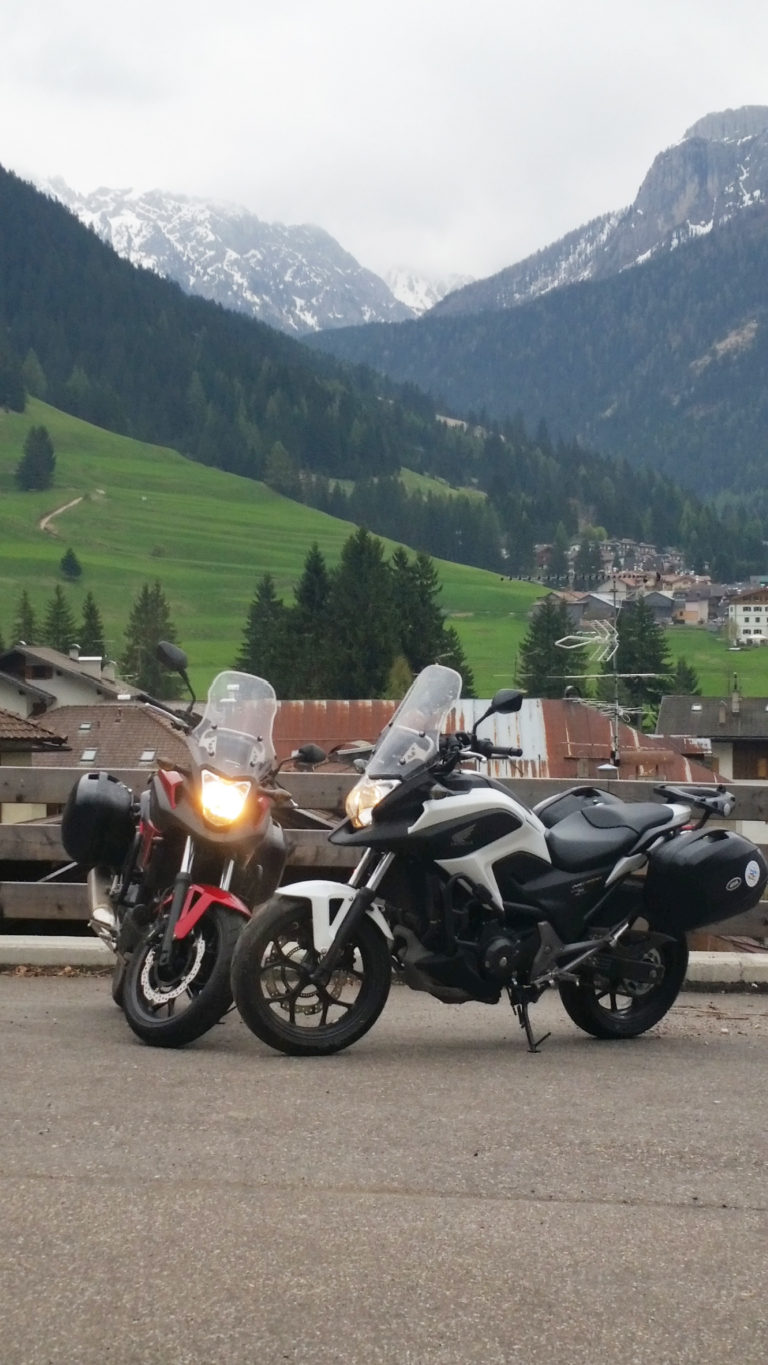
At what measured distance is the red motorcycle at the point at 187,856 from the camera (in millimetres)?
5703

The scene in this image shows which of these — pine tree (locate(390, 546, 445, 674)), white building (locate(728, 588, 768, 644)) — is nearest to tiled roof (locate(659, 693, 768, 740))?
pine tree (locate(390, 546, 445, 674))

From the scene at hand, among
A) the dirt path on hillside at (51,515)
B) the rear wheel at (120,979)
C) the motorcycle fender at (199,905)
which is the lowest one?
the rear wheel at (120,979)

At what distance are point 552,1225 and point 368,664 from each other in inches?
3695

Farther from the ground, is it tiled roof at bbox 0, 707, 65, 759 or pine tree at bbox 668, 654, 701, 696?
pine tree at bbox 668, 654, 701, 696

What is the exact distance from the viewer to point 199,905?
571 cm

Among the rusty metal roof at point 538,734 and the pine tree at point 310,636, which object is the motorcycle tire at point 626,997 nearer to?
the rusty metal roof at point 538,734

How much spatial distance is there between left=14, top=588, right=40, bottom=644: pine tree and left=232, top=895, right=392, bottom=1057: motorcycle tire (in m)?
118

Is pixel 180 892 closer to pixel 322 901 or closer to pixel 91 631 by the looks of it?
pixel 322 901

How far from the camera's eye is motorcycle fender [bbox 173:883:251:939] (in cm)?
568

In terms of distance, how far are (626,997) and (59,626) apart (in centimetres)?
12243

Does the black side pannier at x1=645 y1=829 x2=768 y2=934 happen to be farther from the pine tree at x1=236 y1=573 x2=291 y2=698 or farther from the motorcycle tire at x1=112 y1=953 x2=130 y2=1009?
the pine tree at x1=236 y1=573 x2=291 y2=698

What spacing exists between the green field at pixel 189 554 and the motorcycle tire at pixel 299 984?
94300 millimetres

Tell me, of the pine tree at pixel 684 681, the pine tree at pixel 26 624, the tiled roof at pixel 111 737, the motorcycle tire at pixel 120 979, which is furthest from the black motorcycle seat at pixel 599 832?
the pine tree at pixel 26 624

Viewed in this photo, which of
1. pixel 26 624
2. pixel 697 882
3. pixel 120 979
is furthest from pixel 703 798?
pixel 26 624
